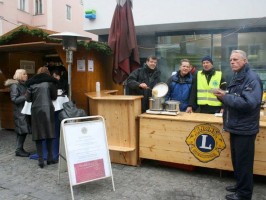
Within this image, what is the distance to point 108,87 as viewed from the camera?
711 cm

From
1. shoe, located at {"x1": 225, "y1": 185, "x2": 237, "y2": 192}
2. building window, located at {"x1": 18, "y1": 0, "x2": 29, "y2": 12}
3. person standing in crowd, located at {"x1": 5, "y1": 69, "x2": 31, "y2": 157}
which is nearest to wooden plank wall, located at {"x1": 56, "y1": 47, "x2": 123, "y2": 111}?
person standing in crowd, located at {"x1": 5, "y1": 69, "x2": 31, "y2": 157}

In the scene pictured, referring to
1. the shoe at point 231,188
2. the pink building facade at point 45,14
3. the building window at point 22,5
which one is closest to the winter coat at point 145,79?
the shoe at point 231,188

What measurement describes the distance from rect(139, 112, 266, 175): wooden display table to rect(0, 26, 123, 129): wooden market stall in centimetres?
205

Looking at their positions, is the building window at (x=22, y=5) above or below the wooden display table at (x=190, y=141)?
above

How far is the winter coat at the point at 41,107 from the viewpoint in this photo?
16.0 feet

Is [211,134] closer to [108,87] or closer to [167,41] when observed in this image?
[108,87]

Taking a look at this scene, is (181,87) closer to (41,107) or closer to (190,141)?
(190,141)

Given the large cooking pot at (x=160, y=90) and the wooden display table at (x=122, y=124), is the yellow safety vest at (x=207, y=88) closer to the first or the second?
the large cooking pot at (x=160, y=90)

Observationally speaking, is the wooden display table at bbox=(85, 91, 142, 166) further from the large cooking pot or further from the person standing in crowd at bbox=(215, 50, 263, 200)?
the person standing in crowd at bbox=(215, 50, 263, 200)

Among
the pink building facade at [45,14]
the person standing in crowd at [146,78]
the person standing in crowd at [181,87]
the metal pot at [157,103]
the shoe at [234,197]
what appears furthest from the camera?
the pink building facade at [45,14]

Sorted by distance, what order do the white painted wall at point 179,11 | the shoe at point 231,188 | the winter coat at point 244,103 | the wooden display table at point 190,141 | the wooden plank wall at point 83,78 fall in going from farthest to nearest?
the white painted wall at point 179,11 < the wooden plank wall at point 83,78 < the wooden display table at point 190,141 < the shoe at point 231,188 < the winter coat at point 244,103

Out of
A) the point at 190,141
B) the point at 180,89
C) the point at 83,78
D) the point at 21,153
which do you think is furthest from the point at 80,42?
the point at 190,141

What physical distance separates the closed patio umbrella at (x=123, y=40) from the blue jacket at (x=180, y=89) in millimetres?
1155

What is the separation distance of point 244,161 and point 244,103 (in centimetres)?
76
